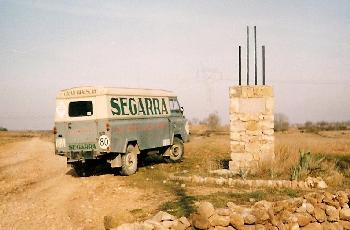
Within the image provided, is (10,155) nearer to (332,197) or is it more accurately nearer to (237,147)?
(237,147)

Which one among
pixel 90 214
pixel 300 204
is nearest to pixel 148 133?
pixel 90 214

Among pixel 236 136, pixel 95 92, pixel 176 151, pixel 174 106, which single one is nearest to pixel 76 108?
pixel 95 92

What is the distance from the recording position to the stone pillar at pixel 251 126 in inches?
474

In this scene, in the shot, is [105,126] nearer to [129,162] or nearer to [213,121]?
[129,162]

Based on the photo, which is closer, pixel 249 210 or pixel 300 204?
pixel 249 210

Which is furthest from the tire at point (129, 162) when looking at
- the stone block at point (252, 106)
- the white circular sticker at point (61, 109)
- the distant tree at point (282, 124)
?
the distant tree at point (282, 124)

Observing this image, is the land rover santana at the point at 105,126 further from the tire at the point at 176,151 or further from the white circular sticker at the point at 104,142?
the tire at the point at 176,151

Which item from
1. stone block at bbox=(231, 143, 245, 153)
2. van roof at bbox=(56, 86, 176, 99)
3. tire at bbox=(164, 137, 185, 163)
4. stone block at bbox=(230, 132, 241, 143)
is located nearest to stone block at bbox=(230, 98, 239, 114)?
stone block at bbox=(230, 132, 241, 143)

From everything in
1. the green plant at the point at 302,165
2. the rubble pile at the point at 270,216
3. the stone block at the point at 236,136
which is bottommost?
the rubble pile at the point at 270,216

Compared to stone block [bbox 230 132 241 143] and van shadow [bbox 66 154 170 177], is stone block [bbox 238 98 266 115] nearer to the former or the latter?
stone block [bbox 230 132 241 143]

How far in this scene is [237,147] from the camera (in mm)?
12242

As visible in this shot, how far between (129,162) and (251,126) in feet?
12.6

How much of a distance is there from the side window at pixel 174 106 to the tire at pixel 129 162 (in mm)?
3064

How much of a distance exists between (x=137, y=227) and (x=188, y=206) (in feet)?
7.33
